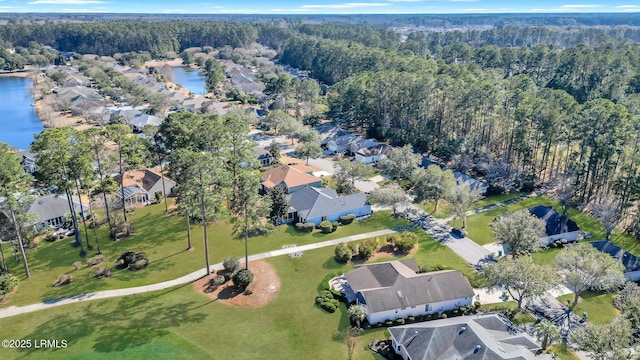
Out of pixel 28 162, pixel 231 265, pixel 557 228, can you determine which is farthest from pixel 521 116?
pixel 28 162

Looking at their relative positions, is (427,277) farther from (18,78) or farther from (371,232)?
(18,78)

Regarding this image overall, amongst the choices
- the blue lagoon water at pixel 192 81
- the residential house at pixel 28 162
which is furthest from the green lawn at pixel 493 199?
the blue lagoon water at pixel 192 81

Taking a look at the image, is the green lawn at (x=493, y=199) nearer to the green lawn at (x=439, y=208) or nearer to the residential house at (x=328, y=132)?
the green lawn at (x=439, y=208)

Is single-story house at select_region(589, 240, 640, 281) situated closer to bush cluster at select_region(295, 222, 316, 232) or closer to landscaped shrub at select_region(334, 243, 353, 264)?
landscaped shrub at select_region(334, 243, 353, 264)

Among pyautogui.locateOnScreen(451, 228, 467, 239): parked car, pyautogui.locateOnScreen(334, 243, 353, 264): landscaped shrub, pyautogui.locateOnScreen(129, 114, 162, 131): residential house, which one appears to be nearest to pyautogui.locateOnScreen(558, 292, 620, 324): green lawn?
pyautogui.locateOnScreen(451, 228, 467, 239): parked car

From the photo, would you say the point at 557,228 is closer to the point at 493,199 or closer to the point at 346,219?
the point at 493,199

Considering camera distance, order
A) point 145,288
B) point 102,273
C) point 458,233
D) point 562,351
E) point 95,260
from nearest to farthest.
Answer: point 562,351 < point 145,288 < point 102,273 < point 95,260 < point 458,233
